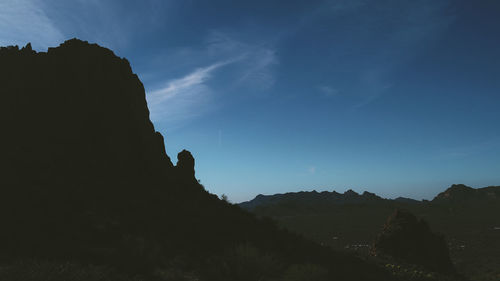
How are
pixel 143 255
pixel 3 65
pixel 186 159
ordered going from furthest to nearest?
1. pixel 186 159
2. pixel 3 65
3. pixel 143 255

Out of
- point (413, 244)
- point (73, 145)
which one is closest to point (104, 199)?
point (73, 145)

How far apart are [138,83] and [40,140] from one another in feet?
33.0

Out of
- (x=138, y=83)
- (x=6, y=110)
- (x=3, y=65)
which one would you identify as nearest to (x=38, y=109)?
(x=6, y=110)

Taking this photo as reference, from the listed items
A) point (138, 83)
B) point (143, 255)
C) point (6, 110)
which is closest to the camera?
point (143, 255)

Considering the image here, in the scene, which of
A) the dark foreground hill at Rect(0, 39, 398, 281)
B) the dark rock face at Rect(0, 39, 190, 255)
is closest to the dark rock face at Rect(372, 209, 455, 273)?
the dark foreground hill at Rect(0, 39, 398, 281)

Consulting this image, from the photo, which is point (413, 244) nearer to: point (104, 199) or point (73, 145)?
point (104, 199)

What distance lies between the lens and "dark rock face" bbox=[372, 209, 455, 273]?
1017 inches

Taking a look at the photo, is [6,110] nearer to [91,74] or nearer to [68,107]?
[68,107]

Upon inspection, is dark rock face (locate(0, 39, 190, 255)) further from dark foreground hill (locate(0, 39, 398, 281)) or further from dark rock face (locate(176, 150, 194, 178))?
dark rock face (locate(176, 150, 194, 178))

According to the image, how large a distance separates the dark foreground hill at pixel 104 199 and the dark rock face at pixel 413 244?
21.6 feet

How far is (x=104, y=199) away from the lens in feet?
63.1

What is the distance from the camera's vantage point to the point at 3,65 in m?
22.7

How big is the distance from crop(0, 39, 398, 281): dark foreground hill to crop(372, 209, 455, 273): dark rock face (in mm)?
6595

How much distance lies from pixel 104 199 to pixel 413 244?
23608mm
